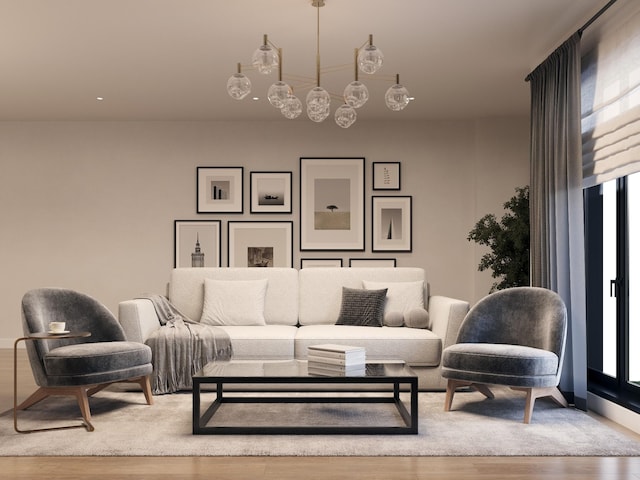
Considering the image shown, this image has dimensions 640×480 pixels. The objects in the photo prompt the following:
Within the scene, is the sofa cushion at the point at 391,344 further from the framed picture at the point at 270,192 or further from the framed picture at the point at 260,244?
the framed picture at the point at 270,192

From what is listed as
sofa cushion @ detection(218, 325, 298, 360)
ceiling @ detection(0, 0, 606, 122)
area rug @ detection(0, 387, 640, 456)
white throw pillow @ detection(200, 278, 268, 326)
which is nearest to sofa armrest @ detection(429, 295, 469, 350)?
area rug @ detection(0, 387, 640, 456)

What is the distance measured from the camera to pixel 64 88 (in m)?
6.61

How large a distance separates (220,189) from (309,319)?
273 cm

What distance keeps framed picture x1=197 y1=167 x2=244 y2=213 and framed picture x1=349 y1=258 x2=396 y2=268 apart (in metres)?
1.42

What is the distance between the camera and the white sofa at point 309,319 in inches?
197

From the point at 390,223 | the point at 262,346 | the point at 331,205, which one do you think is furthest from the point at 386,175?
the point at 262,346

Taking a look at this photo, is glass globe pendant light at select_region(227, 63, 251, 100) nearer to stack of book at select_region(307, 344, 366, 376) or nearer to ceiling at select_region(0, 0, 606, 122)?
ceiling at select_region(0, 0, 606, 122)

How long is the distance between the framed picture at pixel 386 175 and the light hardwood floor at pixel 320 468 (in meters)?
4.92

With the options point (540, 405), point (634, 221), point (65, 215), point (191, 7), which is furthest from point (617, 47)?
point (65, 215)

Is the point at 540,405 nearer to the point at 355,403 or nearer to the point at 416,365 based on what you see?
the point at 416,365

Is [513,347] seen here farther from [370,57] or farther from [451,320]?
[370,57]

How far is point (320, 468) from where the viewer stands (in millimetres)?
3188

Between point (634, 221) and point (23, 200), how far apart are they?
21.3 ft

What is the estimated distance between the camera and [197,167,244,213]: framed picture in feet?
26.2
